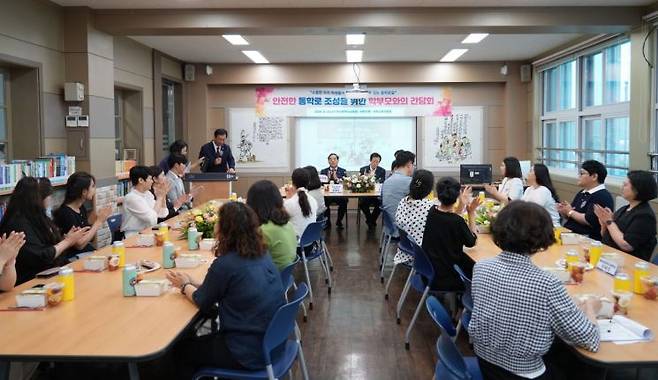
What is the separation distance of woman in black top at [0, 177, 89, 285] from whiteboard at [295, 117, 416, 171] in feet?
26.9

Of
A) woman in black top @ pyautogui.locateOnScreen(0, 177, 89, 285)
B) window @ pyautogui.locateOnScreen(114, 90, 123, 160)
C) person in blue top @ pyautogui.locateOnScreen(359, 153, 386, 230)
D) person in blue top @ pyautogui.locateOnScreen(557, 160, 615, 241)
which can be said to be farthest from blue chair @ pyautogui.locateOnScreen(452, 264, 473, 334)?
window @ pyautogui.locateOnScreen(114, 90, 123, 160)

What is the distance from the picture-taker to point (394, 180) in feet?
21.5

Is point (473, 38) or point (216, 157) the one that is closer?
point (473, 38)

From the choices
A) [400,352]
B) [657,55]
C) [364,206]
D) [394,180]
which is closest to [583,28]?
[657,55]

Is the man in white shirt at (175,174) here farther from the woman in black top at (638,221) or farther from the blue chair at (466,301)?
the woman in black top at (638,221)

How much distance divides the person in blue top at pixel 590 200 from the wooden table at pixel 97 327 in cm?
362

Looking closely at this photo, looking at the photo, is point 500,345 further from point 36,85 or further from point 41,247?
point 36,85

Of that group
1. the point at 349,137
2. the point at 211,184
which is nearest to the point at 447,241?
the point at 211,184

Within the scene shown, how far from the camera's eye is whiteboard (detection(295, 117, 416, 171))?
38.4 ft

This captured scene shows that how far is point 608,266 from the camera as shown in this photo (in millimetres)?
3336

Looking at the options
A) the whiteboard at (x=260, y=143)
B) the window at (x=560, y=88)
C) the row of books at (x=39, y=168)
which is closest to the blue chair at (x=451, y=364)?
the row of books at (x=39, y=168)

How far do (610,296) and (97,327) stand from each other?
7.82ft

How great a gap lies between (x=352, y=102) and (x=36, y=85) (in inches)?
258

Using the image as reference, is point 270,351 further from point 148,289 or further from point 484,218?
point 484,218
